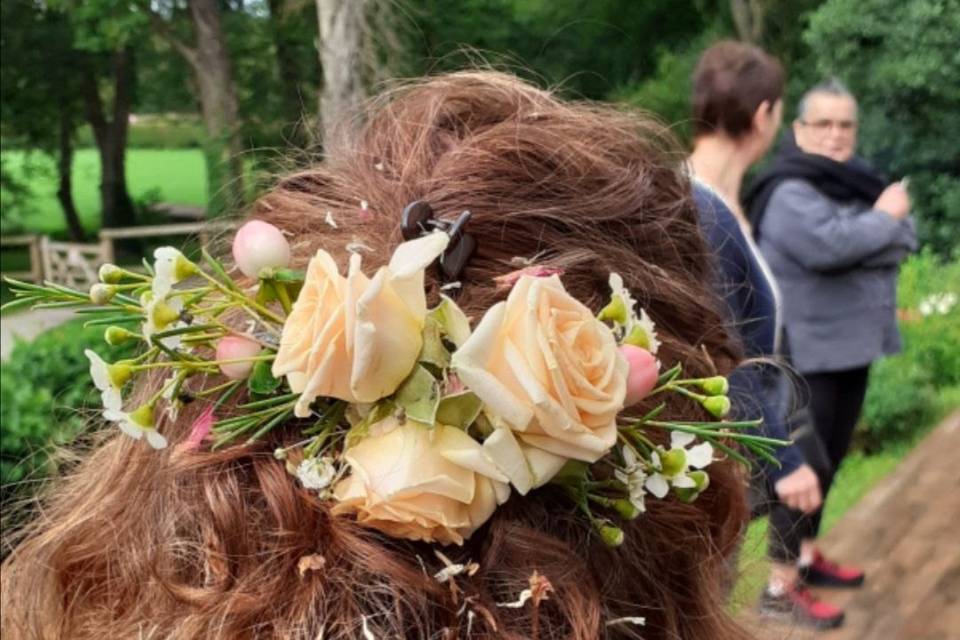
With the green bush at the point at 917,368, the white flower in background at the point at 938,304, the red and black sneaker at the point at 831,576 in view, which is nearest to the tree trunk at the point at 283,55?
the green bush at the point at 917,368

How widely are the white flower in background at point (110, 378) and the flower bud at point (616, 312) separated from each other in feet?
1.34

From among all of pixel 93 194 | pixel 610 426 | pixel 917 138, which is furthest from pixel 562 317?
pixel 93 194

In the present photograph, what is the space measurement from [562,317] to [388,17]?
15.7 ft

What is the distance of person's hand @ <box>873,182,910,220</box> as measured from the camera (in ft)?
12.1

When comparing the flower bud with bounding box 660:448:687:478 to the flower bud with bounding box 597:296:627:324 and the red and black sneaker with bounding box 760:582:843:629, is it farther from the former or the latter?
the red and black sneaker with bounding box 760:582:843:629

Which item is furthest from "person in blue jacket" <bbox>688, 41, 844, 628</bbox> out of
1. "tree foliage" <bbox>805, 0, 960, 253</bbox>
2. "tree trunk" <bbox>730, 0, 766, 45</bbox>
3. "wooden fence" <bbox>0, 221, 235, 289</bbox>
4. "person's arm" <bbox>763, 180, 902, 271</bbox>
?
"wooden fence" <bbox>0, 221, 235, 289</bbox>

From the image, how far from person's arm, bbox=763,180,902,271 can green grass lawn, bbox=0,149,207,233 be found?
1541 centimetres

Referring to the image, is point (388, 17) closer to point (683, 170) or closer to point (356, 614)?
point (683, 170)

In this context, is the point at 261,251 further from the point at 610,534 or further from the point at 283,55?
the point at 283,55

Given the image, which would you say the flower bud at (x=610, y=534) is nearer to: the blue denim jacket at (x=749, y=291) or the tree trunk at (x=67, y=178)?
the blue denim jacket at (x=749, y=291)

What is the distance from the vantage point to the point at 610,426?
2.92 ft

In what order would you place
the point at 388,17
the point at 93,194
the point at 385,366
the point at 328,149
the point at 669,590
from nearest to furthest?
the point at 385,366
the point at 669,590
the point at 328,149
the point at 388,17
the point at 93,194

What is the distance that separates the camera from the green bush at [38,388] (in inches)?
169

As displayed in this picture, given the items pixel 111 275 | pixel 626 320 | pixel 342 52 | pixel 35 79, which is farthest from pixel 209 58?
pixel 626 320
